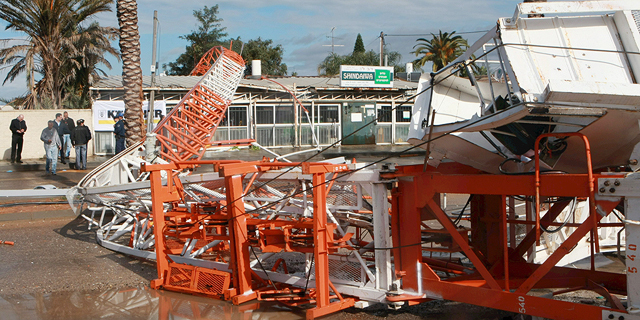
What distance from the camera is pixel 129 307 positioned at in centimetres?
598

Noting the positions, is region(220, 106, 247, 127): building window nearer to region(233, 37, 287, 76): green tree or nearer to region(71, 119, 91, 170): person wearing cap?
region(71, 119, 91, 170): person wearing cap

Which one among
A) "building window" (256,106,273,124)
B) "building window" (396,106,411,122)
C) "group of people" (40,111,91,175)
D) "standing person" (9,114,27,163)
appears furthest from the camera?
"building window" (396,106,411,122)

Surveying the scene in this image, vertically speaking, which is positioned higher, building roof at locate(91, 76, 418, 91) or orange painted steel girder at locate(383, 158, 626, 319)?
building roof at locate(91, 76, 418, 91)

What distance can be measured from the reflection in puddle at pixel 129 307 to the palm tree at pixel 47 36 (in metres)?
23.2

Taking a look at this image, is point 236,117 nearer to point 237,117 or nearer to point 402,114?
point 237,117

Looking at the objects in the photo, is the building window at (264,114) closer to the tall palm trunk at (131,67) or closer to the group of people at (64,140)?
the group of people at (64,140)

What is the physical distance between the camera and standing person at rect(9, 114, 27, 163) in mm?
17844

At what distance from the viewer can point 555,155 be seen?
5156 mm

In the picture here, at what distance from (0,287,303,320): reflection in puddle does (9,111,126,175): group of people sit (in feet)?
32.7

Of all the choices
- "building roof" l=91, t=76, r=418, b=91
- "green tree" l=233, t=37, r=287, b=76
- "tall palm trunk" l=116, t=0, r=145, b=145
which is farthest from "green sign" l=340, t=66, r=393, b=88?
"green tree" l=233, t=37, r=287, b=76

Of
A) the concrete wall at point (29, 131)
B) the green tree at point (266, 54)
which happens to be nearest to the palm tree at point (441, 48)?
the green tree at point (266, 54)

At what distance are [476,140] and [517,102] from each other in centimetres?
149

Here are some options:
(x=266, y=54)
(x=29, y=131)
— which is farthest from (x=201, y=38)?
(x=29, y=131)

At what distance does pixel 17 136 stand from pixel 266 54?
38.6 m
